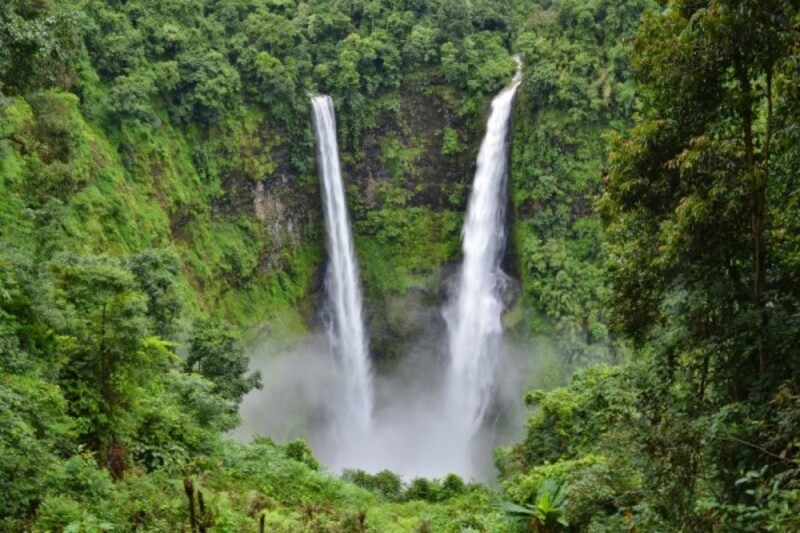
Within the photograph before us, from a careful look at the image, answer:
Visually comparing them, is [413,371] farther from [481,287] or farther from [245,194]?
[245,194]

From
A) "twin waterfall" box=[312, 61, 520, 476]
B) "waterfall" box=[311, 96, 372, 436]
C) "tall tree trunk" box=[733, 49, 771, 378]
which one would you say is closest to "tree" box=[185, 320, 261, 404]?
"twin waterfall" box=[312, 61, 520, 476]

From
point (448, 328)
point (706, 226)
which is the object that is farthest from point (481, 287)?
point (706, 226)

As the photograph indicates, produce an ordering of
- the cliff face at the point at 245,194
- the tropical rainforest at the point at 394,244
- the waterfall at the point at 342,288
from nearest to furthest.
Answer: the tropical rainforest at the point at 394,244
the cliff face at the point at 245,194
the waterfall at the point at 342,288

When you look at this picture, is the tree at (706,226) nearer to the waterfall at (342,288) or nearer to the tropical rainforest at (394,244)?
the tropical rainforest at (394,244)

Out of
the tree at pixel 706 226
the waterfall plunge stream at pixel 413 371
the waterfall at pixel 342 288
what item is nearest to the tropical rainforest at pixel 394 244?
the tree at pixel 706 226

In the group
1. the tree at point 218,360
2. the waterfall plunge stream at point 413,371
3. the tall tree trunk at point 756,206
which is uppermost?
the waterfall plunge stream at point 413,371

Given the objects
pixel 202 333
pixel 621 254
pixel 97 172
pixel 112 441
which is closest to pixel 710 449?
pixel 621 254

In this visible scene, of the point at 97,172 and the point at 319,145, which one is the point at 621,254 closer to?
the point at 97,172

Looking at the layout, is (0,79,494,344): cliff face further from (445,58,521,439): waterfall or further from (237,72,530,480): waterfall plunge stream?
(445,58,521,439): waterfall
